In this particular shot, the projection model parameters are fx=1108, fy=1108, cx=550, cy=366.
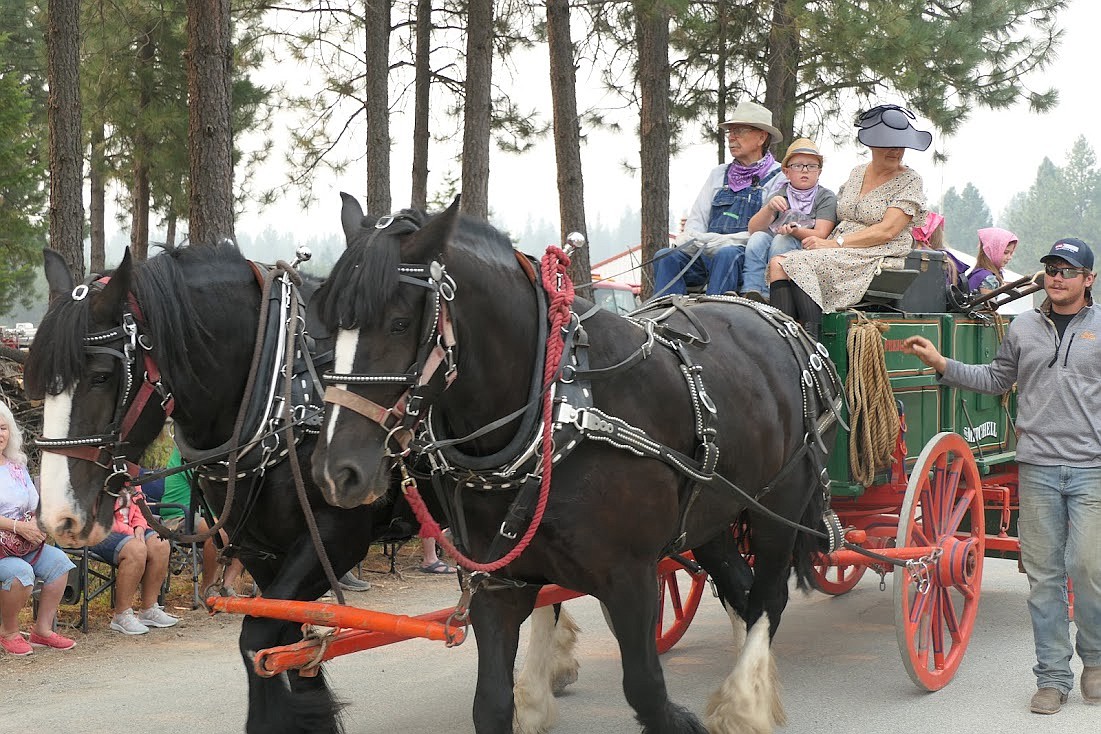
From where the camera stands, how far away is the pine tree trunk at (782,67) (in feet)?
39.1

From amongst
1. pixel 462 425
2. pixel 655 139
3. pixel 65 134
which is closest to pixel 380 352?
pixel 462 425

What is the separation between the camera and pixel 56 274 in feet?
12.7

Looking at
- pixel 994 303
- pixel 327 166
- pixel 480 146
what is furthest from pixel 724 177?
pixel 327 166

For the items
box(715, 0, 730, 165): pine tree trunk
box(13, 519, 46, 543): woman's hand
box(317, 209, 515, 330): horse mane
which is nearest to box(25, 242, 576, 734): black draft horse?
box(317, 209, 515, 330): horse mane

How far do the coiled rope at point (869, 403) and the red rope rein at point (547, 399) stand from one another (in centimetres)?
189

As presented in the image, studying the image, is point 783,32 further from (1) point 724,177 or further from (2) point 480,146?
(1) point 724,177

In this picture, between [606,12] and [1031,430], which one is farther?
[606,12]

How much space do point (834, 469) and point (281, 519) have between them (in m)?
2.48

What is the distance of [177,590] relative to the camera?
7172mm

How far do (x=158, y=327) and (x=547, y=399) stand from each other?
1289mm

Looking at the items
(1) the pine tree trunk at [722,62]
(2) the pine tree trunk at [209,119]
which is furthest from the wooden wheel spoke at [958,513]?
(1) the pine tree trunk at [722,62]

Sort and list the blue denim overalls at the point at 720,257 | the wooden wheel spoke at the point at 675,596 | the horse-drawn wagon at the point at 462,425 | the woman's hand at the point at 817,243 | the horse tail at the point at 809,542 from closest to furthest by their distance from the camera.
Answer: the horse-drawn wagon at the point at 462,425
the horse tail at the point at 809,542
the woman's hand at the point at 817,243
the blue denim overalls at the point at 720,257
the wooden wheel spoke at the point at 675,596

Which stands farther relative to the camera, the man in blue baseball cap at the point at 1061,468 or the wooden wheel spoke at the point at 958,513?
the wooden wheel spoke at the point at 958,513

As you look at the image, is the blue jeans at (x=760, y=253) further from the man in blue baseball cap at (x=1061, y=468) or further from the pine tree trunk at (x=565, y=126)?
the pine tree trunk at (x=565, y=126)
